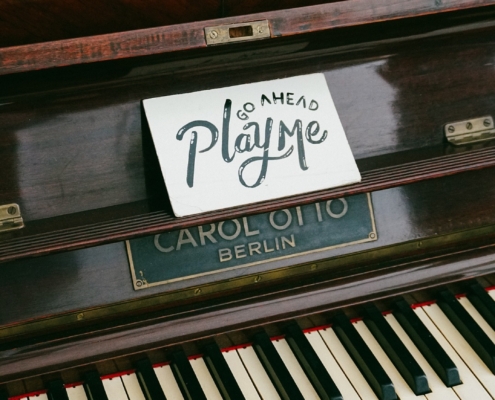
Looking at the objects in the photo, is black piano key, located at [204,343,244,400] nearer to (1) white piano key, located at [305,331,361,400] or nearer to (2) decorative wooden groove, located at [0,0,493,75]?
(1) white piano key, located at [305,331,361,400]

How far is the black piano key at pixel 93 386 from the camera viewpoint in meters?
1.62

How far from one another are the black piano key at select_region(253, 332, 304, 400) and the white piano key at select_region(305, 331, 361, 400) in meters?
0.11

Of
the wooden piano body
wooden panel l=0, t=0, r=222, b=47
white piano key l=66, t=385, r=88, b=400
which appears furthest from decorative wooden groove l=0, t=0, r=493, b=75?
white piano key l=66, t=385, r=88, b=400

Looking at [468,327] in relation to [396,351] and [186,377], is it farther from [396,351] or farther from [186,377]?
→ [186,377]

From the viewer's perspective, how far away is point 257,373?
5.63ft

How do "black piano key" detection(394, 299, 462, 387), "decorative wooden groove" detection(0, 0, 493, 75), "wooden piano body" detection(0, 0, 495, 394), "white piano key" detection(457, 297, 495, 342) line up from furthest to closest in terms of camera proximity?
"white piano key" detection(457, 297, 495, 342), "black piano key" detection(394, 299, 462, 387), "wooden piano body" detection(0, 0, 495, 394), "decorative wooden groove" detection(0, 0, 493, 75)

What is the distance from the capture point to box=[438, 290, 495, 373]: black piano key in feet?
5.80

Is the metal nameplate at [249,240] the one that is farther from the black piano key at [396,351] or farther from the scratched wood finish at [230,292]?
the black piano key at [396,351]

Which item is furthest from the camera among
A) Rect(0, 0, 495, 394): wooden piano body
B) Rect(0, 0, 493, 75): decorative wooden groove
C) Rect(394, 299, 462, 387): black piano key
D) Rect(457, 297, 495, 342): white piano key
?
Rect(457, 297, 495, 342): white piano key

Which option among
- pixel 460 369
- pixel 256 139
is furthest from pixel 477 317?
pixel 256 139

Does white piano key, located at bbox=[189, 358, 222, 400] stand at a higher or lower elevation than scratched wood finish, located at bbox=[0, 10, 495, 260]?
lower

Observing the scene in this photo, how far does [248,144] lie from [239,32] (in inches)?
10.5

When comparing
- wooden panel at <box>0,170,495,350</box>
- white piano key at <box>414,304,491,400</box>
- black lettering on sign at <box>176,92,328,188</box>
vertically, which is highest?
black lettering on sign at <box>176,92,328,188</box>

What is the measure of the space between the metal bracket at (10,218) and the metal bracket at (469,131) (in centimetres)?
Result: 112
